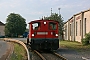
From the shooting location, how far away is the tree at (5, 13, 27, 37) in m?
110

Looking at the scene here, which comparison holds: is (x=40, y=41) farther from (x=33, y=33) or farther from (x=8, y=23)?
(x=8, y=23)

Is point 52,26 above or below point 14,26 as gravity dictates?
below

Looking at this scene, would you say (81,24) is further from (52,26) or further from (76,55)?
(76,55)

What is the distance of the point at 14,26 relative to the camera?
11075 cm

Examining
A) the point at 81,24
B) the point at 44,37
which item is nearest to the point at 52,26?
the point at 44,37

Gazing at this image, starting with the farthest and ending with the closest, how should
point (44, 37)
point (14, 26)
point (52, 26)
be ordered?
point (14, 26) → point (52, 26) → point (44, 37)

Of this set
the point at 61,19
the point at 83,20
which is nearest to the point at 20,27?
the point at 61,19

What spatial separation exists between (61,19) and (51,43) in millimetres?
37849

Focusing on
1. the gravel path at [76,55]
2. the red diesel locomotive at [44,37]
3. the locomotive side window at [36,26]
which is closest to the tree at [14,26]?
the locomotive side window at [36,26]

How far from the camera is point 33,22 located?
23.9 metres

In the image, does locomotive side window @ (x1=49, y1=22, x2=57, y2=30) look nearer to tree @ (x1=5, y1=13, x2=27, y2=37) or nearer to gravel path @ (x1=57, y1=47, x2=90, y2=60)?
gravel path @ (x1=57, y1=47, x2=90, y2=60)

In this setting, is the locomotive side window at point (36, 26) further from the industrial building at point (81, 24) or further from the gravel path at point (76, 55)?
the industrial building at point (81, 24)

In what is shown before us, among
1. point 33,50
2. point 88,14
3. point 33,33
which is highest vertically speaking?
point 88,14

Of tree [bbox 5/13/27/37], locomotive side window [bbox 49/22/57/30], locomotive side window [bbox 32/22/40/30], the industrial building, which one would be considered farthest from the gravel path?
tree [bbox 5/13/27/37]
